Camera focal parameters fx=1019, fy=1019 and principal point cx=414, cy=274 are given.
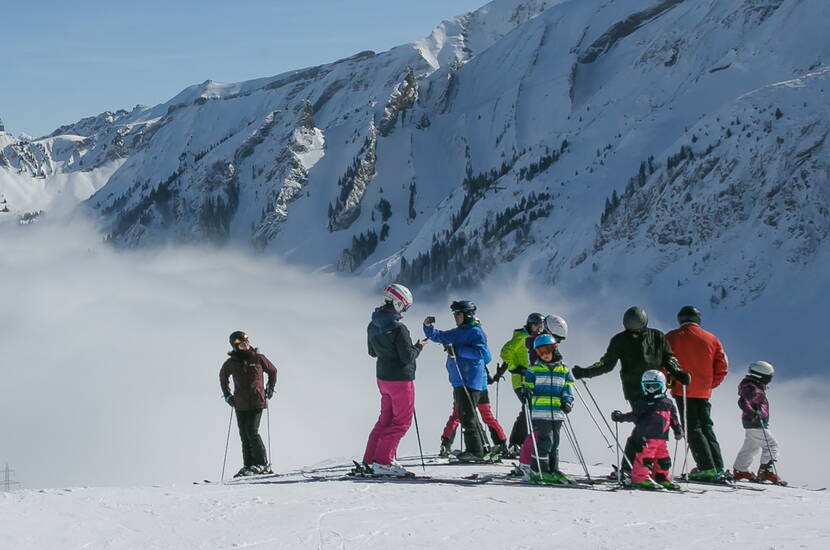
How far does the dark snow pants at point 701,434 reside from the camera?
12.5m

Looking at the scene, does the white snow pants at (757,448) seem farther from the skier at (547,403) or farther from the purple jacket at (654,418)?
the skier at (547,403)

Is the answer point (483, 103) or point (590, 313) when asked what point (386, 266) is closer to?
point (483, 103)

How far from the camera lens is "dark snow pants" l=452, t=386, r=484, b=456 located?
44.0 feet

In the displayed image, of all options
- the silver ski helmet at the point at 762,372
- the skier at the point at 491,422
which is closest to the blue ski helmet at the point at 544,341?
the skier at the point at 491,422

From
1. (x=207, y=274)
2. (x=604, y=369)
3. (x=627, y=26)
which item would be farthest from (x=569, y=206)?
(x=207, y=274)

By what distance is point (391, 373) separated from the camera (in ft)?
38.8

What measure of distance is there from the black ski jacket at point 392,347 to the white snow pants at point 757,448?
4698 mm

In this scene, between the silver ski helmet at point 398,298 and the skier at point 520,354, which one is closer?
the silver ski helmet at point 398,298

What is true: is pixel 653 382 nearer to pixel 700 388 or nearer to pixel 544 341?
pixel 544 341

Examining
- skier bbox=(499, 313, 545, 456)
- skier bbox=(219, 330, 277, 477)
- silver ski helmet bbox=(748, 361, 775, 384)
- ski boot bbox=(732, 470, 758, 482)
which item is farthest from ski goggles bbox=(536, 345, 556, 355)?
skier bbox=(219, 330, 277, 477)

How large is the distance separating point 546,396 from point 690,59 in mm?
111309

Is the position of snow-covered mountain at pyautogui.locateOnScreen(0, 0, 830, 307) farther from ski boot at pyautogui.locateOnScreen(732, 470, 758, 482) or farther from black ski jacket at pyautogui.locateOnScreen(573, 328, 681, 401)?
black ski jacket at pyautogui.locateOnScreen(573, 328, 681, 401)

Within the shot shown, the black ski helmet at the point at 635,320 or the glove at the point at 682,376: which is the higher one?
the black ski helmet at the point at 635,320

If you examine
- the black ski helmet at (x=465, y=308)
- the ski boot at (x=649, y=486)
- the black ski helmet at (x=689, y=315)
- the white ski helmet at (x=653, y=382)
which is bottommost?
the ski boot at (x=649, y=486)
